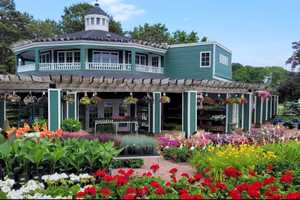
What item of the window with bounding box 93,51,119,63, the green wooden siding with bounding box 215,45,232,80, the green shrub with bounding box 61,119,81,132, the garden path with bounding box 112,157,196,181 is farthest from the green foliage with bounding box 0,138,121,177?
the green wooden siding with bounding box 215,45,232,80

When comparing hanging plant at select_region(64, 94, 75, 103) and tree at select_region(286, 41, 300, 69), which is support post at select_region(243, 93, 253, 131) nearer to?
hanging plant at select_region(64, 94, 75, 103)

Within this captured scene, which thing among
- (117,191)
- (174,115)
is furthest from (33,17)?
(117,191)

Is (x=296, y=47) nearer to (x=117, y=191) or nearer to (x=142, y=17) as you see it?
(x=142, y=17)

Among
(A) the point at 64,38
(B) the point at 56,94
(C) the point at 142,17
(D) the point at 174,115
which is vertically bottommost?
(D) the point at 174,115

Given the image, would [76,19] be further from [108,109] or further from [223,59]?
[108,109]

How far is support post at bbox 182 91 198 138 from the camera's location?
1698cm

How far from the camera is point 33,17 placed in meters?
48.2

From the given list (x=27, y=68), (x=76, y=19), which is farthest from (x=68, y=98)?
(x=76, y=19)

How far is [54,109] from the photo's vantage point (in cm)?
1394

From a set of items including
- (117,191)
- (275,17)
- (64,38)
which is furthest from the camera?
(64,38)

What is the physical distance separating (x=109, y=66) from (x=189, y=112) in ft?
22.7

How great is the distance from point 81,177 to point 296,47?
29.9 metres

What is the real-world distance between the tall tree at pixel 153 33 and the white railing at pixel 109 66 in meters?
19.1

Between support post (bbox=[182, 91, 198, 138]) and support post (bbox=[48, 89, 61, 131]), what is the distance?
21.5ft
